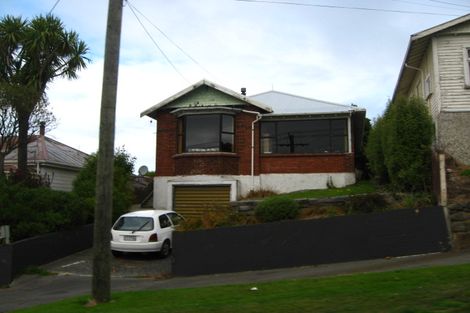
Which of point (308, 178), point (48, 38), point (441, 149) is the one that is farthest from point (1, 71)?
point (441, 149)

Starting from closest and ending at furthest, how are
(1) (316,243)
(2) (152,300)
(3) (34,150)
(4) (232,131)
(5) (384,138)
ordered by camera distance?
(2) (152,300), (1) (316,243), (5) (384,138), (4) (232,131), (3) (34,150)

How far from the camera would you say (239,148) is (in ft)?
72.8

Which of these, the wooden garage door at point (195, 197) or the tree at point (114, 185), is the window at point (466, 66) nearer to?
the wooden garage door at point (195, 197)

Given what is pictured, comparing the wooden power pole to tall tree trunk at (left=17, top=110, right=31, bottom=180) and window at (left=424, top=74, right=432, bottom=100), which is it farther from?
window at (left=424, top=74, right=432, bottom=100)

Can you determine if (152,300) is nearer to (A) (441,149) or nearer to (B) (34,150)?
(A) (441,149)

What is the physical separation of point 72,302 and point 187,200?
11.9 m

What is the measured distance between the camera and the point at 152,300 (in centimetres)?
995

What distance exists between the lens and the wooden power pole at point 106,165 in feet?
33.1

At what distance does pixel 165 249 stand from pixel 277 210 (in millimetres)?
4273

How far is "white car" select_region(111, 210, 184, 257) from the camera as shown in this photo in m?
16.5

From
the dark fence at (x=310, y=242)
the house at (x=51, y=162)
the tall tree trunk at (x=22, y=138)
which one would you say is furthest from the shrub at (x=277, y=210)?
the house at (x=51, y=162)

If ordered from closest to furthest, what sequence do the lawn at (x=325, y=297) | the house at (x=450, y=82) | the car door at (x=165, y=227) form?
the lawn at (x=325, y=297), the house at (x=450, y=82), the car door at (x=165, y=227)

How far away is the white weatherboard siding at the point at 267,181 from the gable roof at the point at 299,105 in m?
2.56

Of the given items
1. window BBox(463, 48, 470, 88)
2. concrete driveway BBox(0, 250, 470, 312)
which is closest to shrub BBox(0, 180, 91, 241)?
concrete driveway BBox(0, 250, 470, 312)
